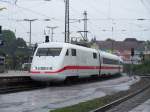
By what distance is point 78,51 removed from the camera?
39750 millimetres

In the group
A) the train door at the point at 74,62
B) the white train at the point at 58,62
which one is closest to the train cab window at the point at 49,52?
the white train at the point at 58,62

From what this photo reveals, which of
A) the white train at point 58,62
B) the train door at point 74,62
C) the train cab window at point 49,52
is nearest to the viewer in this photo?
the white train at point 58,62

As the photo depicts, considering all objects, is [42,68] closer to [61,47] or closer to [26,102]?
[61,47]

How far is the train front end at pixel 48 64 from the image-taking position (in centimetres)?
3419

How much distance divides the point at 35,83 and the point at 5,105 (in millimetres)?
18158

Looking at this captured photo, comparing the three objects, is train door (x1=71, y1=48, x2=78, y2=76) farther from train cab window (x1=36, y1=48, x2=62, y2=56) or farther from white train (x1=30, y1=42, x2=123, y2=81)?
train cab window (x1=36, y1=48, x2=62, y2=56)

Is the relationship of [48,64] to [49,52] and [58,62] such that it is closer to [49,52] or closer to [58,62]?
[58,62]

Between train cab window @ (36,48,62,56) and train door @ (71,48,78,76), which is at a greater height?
train cab window @ (36,48,62,56)

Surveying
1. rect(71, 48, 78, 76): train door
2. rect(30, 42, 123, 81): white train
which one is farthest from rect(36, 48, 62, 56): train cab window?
rect(71, 48, 78, 76): train door

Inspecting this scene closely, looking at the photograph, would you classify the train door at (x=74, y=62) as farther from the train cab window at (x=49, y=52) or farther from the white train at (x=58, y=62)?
the train cab window at (x=49, y=52)

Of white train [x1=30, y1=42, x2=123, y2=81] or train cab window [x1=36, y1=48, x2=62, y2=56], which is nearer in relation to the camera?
white train [x1=30, y1=42, x2=123, y2=81]

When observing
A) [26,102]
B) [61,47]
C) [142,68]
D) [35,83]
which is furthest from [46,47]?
[142,68]

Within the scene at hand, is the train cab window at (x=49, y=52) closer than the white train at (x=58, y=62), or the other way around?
the white train at (x=58, y=62)

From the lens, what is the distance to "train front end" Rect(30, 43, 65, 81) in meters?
34.2
